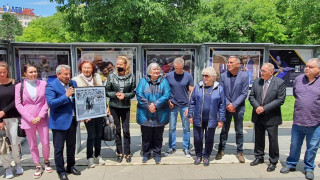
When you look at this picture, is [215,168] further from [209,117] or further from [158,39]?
[158,39]

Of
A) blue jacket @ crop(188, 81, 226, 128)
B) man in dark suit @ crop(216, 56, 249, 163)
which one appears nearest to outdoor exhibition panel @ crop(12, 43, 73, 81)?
blue jacket @ crop(188, 81, 226, 128)

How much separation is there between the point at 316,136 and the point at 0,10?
593 feet

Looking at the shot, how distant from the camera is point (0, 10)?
488 ft

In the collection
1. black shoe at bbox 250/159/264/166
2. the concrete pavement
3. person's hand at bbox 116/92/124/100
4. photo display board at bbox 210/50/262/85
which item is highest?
photo display board at bbox 210/50/262/85

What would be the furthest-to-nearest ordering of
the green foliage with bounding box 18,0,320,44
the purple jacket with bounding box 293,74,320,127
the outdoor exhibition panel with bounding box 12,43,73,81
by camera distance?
the green foliage with bounding box 18,0,320,44, the outdoor exhibition panel with bounding box 12,43,73,81, the purple jacket with bounding box 293,74,320,127

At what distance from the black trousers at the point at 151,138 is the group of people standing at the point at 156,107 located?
0.8 inches

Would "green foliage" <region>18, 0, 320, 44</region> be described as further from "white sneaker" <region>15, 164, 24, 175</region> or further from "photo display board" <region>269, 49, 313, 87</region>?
"white sneaker" <region>15, 164, 24, 175</region>

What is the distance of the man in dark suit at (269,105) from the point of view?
171 inches

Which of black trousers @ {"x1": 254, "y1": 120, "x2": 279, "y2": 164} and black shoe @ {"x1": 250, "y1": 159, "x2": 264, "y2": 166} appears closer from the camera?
black trousers @ {"x1": 254, "y1": 120, "x2": 279, "y2": 164}

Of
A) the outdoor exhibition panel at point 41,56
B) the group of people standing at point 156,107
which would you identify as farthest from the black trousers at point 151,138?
the outdoor exhibition panel at point 41,56

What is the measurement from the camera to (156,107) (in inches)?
177

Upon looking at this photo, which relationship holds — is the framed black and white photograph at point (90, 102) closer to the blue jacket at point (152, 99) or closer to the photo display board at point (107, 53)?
the blue jacket at point (152, 99)

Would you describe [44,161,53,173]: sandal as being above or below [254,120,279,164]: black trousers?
below

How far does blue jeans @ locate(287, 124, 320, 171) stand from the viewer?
414cm
